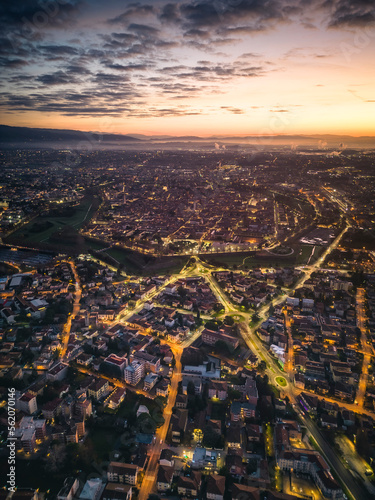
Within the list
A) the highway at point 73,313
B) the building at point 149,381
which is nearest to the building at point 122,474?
the building at point 149,381

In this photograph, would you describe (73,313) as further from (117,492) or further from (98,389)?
(117,492)

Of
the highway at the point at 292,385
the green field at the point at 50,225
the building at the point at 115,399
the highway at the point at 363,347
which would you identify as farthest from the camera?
the green field at the point at 50,225

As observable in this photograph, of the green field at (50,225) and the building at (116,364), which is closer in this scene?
the building at (116,364)

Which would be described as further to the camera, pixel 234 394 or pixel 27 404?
pixel 234 394

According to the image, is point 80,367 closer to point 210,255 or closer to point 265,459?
point 265,459

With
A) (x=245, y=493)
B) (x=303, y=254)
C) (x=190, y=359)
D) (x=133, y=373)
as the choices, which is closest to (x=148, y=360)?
(x=133, y=373)

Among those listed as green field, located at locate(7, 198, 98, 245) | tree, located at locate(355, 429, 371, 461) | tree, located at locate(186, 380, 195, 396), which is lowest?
tree, located at locate(355, 429, 371, 461)

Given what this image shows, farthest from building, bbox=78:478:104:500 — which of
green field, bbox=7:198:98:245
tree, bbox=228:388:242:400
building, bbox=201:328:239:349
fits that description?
green field, bbox=7:198:98:245

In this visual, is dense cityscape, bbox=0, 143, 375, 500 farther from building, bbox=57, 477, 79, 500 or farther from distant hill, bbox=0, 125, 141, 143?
distant hill, bbox=0, 125, 141, 143

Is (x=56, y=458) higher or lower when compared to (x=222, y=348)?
lower

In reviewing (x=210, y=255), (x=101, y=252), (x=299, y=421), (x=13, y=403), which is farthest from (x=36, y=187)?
(x=299, y=421)

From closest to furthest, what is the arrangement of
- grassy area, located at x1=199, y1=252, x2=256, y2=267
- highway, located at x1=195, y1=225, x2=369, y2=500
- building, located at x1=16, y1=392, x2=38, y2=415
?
1. highway, located at x1=195, y1=225, x2=369, y2=500
2. building, located at x1=16, y1=392, x2=38, y2=415
3. grassy area, located at x1=199, y1=252, x2=256, y2=267

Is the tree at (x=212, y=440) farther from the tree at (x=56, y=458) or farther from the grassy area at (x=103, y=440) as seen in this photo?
the tree at (x=56, y=458)
